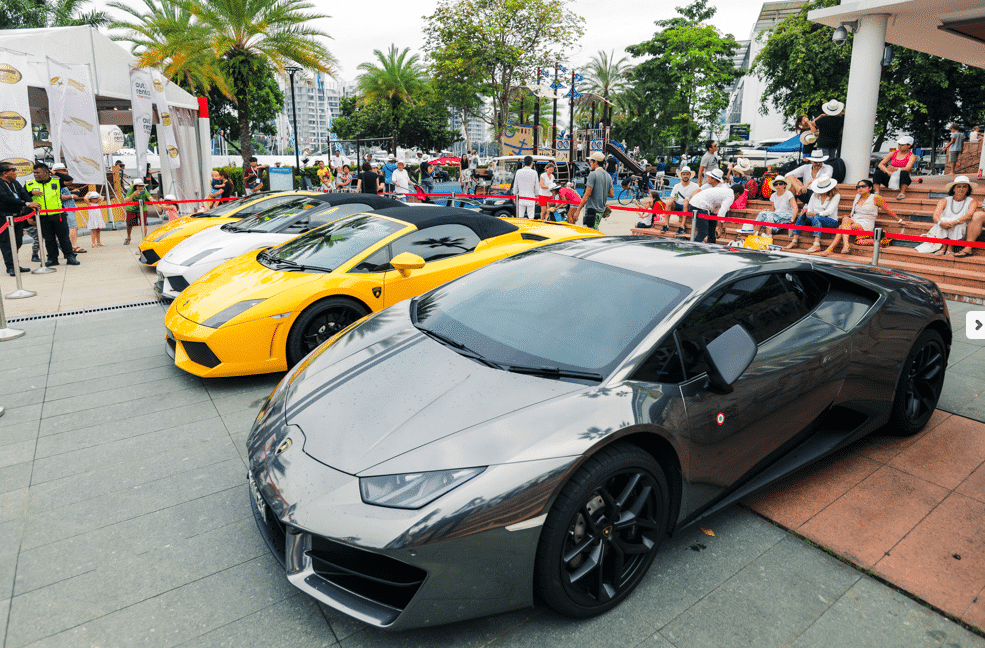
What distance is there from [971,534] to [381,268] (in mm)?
4199

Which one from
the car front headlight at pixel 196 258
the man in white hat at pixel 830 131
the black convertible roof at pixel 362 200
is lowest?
the car front headlight at pixel 196 258

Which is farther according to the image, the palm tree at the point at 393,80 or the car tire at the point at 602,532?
the palm tree at the point at 393,80

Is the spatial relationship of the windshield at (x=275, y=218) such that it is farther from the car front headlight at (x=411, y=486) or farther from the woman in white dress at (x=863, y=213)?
the woman in white dress at (x=863, y=213)

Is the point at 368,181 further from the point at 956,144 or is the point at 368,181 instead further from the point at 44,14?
the point at 44,14

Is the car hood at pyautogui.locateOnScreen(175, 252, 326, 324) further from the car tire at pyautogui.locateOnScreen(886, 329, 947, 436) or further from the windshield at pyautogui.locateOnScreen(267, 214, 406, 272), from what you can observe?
the car tire at pyautogui.locateOnScreen(886, 329, 947, 436)

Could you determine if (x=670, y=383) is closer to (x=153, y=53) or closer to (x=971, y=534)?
(x=971, y=534)

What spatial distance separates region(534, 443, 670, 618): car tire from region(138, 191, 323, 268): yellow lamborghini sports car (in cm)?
766

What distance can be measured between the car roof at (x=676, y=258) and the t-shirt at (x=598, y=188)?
6.99 metres

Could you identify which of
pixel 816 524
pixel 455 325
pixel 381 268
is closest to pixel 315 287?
pixel 381 268

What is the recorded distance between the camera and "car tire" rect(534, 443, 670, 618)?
220 centimetres

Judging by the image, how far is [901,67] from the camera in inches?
1009

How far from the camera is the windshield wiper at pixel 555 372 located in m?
2.52

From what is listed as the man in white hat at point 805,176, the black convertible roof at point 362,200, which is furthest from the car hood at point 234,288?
the man in white hat at point 805,176

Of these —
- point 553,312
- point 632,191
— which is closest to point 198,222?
point 553,312
